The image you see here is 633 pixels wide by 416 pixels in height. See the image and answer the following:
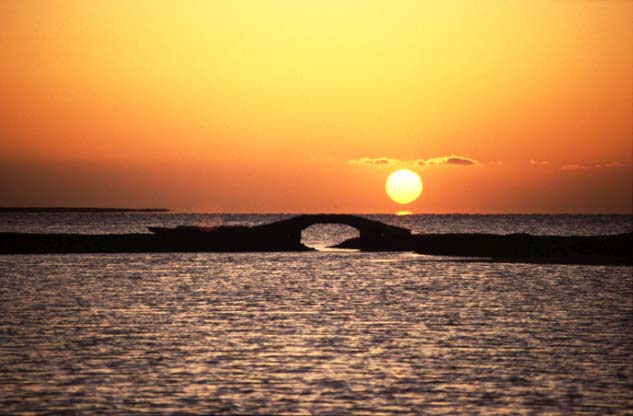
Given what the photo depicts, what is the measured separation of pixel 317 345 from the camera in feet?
123

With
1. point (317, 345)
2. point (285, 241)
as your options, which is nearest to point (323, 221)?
point (285, 241)

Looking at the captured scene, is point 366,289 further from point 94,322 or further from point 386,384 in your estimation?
point 386,384

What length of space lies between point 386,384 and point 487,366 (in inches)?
193

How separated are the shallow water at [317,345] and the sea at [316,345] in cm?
9

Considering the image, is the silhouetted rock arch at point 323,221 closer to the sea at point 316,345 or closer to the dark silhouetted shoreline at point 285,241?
the dark silhouetted shoreline at point 285,241

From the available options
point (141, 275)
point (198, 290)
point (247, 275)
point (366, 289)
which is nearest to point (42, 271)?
point (141, 275)

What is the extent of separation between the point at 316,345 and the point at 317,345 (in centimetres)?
4

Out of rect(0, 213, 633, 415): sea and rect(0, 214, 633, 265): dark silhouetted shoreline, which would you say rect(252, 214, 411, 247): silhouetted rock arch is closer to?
rect(0, 214, 633, 265): dark silhouetted shoreline

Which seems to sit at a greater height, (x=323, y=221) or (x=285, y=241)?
(x=323, y=221)

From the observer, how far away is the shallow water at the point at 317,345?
27.4 m

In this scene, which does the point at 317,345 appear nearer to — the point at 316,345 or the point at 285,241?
the point at 316,345

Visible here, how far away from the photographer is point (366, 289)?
65.2 metres

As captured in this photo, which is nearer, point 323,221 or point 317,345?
point 317,345

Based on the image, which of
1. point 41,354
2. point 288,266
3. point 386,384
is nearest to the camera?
point 386,384
